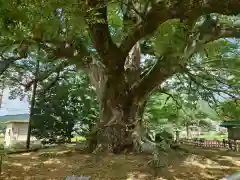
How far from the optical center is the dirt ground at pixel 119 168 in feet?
17.4

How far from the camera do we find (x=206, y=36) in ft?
20.1

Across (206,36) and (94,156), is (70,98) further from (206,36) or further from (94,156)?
(206,36)

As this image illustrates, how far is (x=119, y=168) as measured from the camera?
568 centimetres

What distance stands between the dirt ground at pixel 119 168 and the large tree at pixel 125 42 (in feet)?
3.33

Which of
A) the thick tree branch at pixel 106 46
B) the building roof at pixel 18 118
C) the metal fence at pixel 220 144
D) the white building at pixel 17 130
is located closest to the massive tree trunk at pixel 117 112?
the thick tree branch at pixel 106 46

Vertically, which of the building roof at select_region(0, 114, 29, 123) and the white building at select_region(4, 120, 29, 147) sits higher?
the building roof at select_region(0, 114, 29, 123)

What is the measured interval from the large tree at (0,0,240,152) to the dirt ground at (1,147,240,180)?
102 cm

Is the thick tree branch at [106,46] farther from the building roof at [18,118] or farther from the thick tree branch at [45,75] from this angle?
the building roof at [18,118]

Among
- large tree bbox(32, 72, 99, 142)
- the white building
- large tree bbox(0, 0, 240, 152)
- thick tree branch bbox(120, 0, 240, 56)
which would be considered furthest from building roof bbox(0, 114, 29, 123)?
thick tree branch bbox(120, 0, 240, 56)

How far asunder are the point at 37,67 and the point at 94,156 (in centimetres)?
668

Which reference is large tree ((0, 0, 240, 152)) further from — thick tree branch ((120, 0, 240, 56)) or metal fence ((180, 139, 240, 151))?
metal fence ((180, 139, 240, 151))

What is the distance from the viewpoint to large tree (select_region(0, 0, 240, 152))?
485 centimetres

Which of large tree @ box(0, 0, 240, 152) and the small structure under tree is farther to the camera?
the small structure under tree

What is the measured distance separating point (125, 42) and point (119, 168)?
10.4 feet
